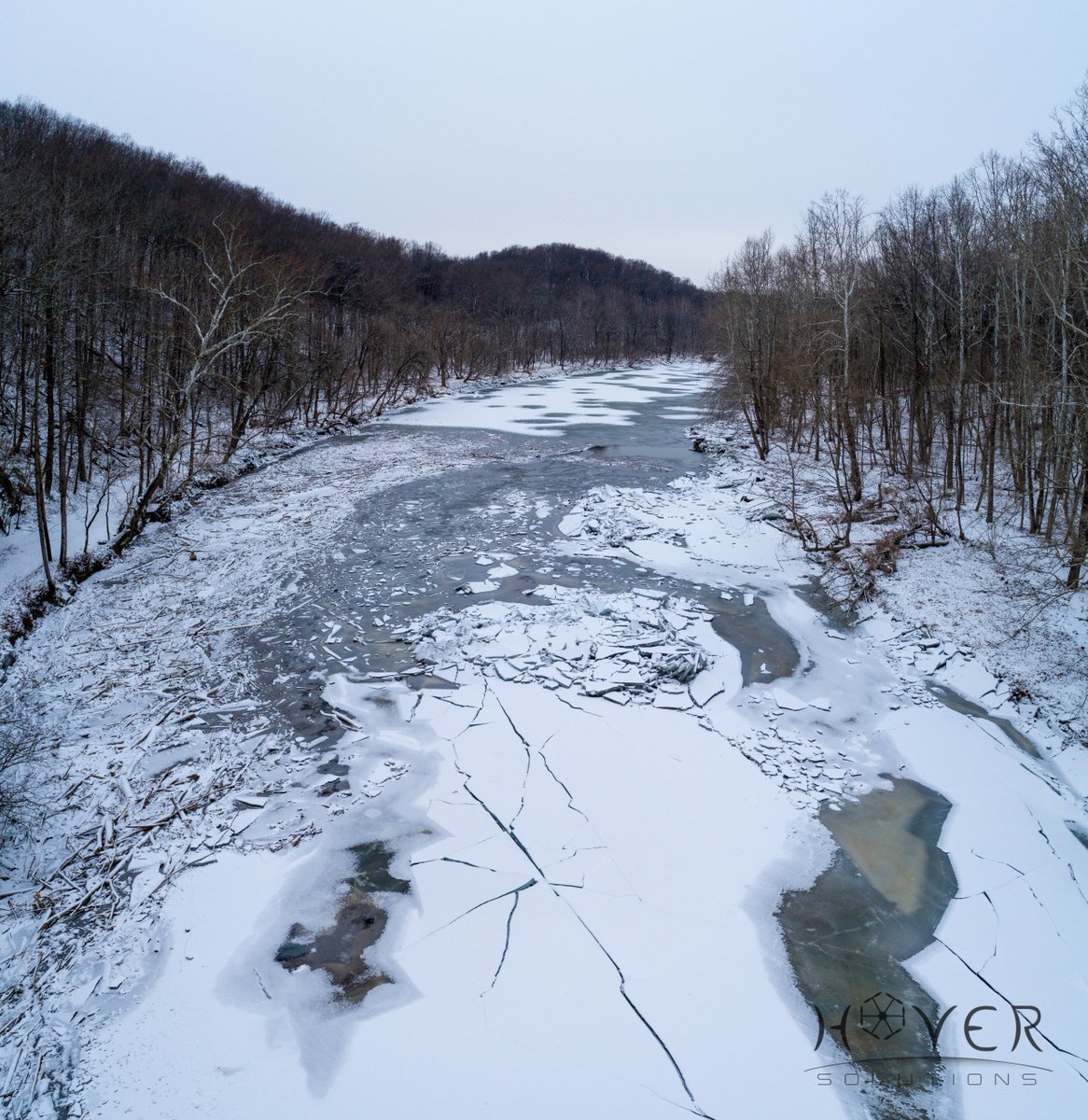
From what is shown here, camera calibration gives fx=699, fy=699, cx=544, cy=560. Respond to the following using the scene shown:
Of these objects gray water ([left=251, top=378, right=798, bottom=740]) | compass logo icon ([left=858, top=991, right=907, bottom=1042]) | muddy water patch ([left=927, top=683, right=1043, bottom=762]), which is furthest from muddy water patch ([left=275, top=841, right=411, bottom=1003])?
muddy water patch ([left=927, top=683, right=1043, bottom=762])

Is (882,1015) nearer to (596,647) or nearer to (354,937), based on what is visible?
(354,937)

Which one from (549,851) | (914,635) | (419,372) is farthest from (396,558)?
(419,372)

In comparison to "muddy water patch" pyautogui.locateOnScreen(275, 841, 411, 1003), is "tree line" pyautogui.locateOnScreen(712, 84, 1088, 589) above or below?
above

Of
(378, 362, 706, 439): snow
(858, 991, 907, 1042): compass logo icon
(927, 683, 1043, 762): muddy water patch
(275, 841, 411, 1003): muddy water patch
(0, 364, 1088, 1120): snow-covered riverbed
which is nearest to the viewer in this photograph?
(0, 364, 1088, 1120): snow-covered riverbed

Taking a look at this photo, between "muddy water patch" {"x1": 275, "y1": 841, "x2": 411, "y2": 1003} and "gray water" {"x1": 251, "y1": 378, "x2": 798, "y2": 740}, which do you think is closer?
Answer: "muddy water patch" {"x1": 275, "y1": 841, "x2": 411, "y2": 1003}

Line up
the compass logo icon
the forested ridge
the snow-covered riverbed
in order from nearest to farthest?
the snow-covered riverbed → the compass logo icon → the forested ridge

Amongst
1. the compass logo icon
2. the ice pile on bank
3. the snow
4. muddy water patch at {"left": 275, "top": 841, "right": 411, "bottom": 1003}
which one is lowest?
the compass logo icon

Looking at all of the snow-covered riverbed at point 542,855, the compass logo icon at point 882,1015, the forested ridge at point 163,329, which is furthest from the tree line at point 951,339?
the forested ridge at point 163,329

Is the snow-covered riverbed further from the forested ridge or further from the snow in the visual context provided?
the snow

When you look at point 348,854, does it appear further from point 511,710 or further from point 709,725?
point 709,725
